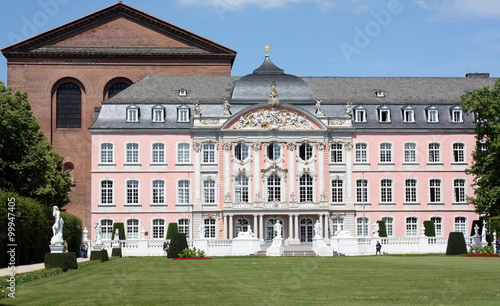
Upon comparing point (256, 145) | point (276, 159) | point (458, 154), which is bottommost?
point (276, 159)

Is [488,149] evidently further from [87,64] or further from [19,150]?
[87,64]

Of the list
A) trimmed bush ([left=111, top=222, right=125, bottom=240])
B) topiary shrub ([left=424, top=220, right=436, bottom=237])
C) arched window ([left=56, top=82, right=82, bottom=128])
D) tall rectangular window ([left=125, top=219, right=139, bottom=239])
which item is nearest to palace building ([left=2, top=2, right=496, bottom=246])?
tall rectangular window ([left=125, top=219, right=139, bottom=239])

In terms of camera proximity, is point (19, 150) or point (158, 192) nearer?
point (19, 150)

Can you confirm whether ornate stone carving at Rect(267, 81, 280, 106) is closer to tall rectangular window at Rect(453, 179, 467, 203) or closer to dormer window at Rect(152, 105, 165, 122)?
dormer window at Rect(152, 105, 165, 122)

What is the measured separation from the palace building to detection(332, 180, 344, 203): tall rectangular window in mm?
103

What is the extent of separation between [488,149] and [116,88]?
118 ft

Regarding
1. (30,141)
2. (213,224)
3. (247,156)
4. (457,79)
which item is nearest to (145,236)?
(213,224)

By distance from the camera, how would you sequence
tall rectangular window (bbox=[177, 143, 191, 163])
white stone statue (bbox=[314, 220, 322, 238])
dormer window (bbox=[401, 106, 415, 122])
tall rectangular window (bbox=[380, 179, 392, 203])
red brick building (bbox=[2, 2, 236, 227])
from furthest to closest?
red brick building (bbox=[2, 2, 236, 227]), dormer window (bbox=[401, 106, 415, 122]), tall rectangular window (bbox=[380, 179, 392, 203]), tall rectangular window (bbox=[177, 143, 191, 163]), white stone statue (bbox=[314, 220, 322, 238])

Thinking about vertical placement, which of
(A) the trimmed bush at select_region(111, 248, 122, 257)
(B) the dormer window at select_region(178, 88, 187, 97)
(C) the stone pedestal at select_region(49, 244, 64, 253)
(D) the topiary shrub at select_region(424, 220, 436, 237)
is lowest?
(A) the trimmed bush at select_region(111, 248, 122, 257)

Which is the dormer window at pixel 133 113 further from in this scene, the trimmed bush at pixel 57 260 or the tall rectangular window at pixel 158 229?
the trimmed bush at pixel 57 260

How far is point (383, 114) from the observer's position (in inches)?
2923

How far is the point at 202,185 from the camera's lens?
236 feet

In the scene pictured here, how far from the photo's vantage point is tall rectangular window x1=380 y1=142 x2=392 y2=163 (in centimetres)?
7362

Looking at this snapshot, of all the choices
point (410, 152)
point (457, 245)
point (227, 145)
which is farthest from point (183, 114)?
point (457, 245)
